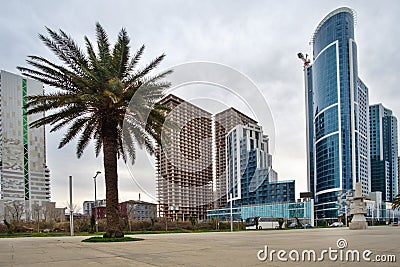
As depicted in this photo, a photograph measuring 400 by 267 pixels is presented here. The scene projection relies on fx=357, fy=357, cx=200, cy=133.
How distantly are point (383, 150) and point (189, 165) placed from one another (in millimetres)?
139933

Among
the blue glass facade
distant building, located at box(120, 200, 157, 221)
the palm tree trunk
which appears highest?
the palm tree trunk

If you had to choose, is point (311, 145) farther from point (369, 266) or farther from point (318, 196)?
point (369, 266)

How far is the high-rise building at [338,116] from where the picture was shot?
11044 centimetres

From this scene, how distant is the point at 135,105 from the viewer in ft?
53.4

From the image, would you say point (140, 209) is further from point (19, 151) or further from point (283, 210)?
point (19, 151)

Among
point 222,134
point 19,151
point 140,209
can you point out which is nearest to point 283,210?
point 140,209

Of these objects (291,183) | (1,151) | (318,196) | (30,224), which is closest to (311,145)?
(318,196)

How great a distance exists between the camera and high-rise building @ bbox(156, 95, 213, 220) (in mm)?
10188

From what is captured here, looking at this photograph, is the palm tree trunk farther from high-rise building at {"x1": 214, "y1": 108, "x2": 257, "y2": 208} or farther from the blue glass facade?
the blue glass facade

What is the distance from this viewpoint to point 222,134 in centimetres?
1043

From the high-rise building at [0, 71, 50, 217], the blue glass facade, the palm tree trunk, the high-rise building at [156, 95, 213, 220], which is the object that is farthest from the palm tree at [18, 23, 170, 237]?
the high-rise building at [0, 71, 50, 217]

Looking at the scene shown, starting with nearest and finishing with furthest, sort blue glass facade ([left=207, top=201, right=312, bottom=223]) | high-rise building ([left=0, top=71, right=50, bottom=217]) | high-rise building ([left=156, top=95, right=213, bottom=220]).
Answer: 1. high-rise building ([left=156, top=95, right=213, bottom=220])
2. blue glass facade ([left=207, top=201, right=312, bottom=223])
3. high-rise building ([left=0, top=71, right=50, bottom=217])

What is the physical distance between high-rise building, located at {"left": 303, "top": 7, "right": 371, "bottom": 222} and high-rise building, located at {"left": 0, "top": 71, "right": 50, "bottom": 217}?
84.8m

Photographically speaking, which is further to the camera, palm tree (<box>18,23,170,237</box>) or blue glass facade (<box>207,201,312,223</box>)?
blue glass facade (<box>207,201,312,223</box>)
